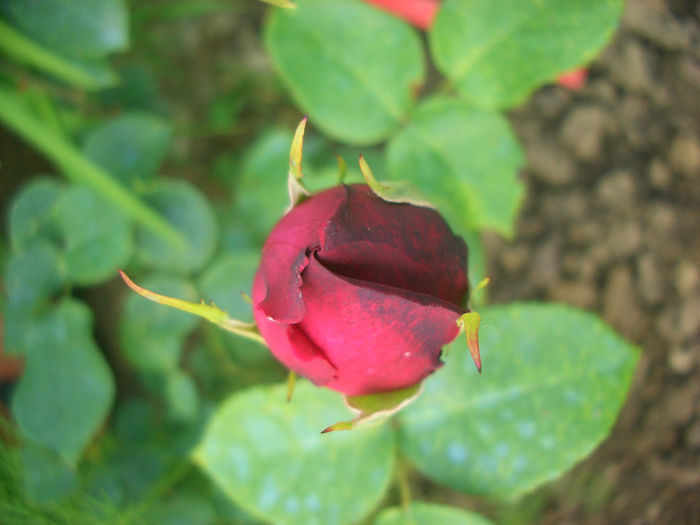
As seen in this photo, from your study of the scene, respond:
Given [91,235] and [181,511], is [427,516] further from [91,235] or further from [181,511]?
[91,235]

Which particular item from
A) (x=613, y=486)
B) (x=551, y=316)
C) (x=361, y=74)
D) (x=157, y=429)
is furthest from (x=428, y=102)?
(x=613, y=486)

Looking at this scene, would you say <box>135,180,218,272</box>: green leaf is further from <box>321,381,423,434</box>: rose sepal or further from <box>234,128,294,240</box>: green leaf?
<box>321,381,423,434</box>: rose sepal

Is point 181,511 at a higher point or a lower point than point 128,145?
lower

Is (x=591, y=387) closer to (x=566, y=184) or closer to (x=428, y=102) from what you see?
(x=428, y=102)

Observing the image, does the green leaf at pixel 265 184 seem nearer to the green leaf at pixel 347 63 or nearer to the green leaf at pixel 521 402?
the green leaf at pixel 347 63

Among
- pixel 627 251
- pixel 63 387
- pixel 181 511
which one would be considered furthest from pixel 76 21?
pixel 627 251
